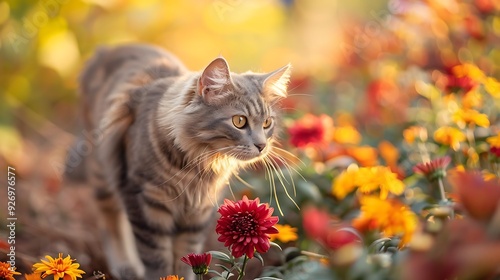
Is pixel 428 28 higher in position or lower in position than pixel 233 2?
lower

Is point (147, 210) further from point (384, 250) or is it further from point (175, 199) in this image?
point (384, 250)

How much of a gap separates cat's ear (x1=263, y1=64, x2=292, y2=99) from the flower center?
0.66 metres

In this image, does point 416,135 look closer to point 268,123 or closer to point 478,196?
point 268,123

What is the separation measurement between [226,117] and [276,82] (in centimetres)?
27

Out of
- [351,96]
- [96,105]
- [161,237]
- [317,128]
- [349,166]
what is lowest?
[161,237]

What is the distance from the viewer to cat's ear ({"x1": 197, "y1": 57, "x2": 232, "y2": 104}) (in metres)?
1.88

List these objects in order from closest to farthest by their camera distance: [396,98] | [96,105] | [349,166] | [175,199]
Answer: [175,199]
[349,166]
[96,105]
[396,98]

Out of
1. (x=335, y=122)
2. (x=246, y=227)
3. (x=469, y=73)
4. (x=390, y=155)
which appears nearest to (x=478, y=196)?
(x=246, y=227)

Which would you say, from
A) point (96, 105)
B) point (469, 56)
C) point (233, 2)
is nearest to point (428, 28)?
point (469, 56)

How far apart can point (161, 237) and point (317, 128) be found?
3.06 ft

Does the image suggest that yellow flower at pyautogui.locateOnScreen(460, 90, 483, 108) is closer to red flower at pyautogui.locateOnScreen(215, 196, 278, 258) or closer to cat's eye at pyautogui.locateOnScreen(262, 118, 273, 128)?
cat's eye at pyautogui.locateOnScreen(262, 118, 273, 128)

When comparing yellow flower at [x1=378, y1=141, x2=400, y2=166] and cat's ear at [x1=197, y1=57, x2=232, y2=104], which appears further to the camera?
yellow flower at [x1=378, y1=141, x2=400, y2=166]

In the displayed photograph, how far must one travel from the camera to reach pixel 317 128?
8.91 ft

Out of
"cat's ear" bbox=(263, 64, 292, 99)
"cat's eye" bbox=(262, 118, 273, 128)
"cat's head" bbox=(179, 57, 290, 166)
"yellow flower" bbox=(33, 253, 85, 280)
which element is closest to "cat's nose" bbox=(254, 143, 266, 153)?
"cat's head" bbox=(179, 57, 290, 166)
